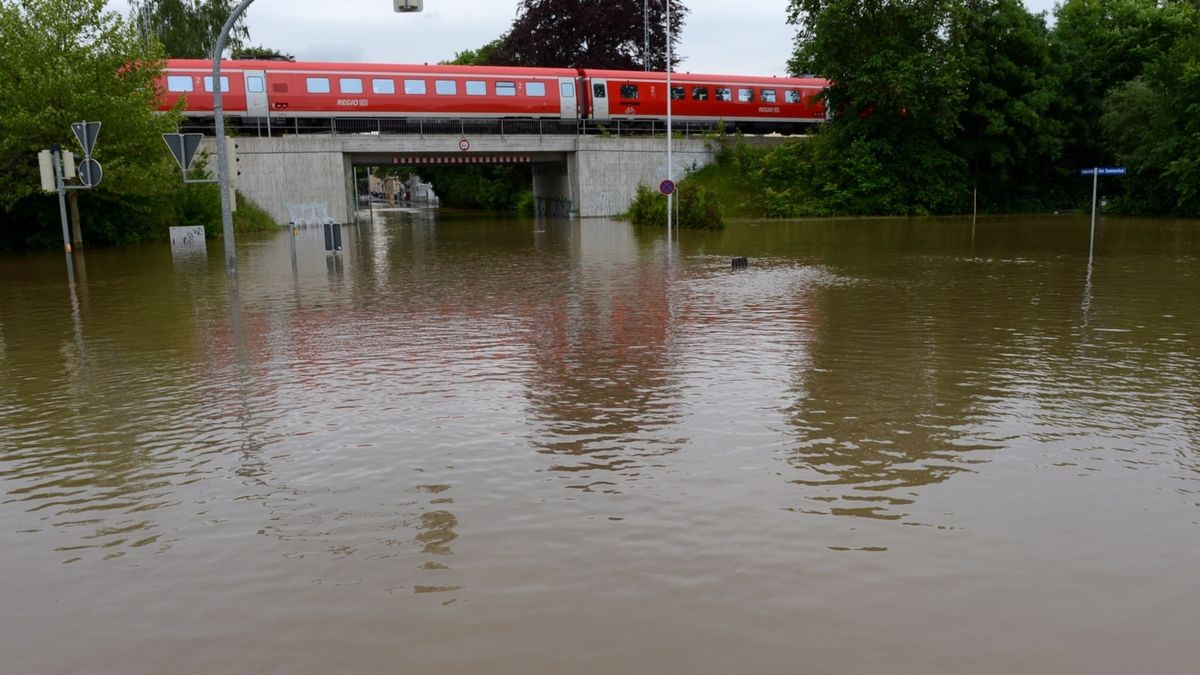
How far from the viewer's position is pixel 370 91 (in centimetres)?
4466

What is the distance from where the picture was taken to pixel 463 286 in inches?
719

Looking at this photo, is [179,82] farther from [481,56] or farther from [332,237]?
[481,56]

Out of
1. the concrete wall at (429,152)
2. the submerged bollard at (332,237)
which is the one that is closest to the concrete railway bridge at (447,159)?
the concrete wall at (429,152)

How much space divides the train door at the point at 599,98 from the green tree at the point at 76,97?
22671 millimetres

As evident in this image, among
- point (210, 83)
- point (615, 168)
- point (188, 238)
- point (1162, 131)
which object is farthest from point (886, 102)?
point (188, 238)

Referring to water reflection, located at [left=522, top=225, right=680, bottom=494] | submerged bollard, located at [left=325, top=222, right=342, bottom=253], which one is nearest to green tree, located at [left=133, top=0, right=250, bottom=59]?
submerged bollard, located at [left=325, top=222, right=342, bottom=253]

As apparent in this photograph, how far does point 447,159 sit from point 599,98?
8435 millimetres

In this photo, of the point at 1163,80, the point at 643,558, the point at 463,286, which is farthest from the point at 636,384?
the point at 1163,80

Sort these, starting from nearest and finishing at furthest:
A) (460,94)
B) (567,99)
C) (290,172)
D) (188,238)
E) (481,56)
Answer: (188,238) < (460,94) < (290,172) < (567,99) < (481,56)

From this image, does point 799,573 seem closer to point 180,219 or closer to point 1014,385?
point 1014,385

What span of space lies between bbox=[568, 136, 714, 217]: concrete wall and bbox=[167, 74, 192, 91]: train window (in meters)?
18.9

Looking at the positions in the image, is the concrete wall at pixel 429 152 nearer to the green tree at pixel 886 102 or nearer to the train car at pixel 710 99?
the train car at pixel 710 99

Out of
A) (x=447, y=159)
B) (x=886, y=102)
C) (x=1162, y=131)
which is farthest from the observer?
(x=886, y=102)

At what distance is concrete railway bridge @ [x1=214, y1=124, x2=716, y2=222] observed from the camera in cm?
4575
